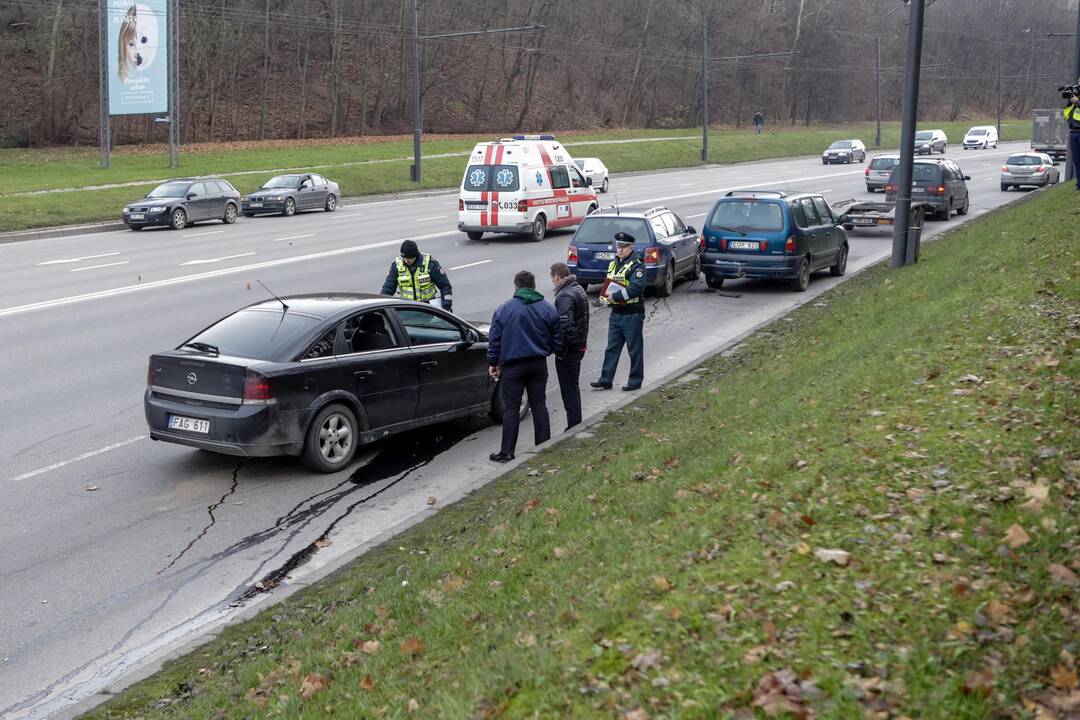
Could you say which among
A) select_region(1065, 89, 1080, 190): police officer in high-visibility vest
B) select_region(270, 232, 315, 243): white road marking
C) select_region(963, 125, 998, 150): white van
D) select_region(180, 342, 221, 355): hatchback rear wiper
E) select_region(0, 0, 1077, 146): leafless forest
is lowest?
select_region(270, 232, 315, 243): white road marking

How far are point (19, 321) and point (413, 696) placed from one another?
1354 cm

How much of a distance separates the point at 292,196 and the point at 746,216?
67.6 ft

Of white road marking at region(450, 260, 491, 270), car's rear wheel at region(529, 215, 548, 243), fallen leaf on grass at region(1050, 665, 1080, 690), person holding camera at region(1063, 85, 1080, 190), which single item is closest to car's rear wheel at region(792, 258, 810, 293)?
person holding camera at region(1063, 85, 1080, 190)

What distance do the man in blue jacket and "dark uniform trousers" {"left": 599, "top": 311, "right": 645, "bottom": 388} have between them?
261 centimetres

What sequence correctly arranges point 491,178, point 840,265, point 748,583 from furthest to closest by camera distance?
point 491,178 < point 840,265 < point 748,583

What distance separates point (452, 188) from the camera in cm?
4669

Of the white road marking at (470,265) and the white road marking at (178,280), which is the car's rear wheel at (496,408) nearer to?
the white road marking at (178,280)

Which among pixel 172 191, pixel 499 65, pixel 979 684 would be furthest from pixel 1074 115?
pixel 499 65

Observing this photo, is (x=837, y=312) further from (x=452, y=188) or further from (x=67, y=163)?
(x=67, y=163)

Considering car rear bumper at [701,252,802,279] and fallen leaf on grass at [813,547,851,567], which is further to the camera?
car rear bumper at [701,252,802,279]

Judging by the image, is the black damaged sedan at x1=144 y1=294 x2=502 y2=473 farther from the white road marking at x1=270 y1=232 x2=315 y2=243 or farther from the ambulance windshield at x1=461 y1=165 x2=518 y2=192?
the white road marking at x1=270 y1=232 x2=315 y2=243

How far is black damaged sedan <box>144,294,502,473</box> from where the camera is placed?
925 centimetres

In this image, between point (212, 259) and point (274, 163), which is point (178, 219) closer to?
point (212, 259)

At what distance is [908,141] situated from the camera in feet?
63.0
